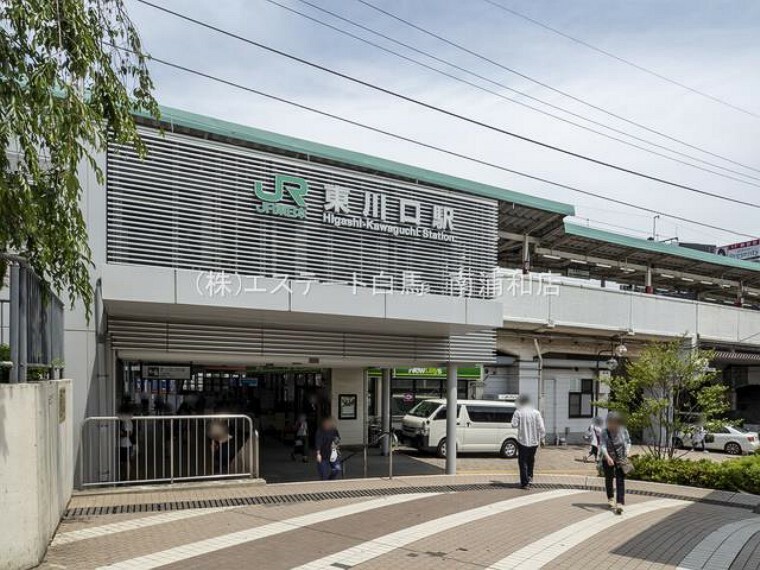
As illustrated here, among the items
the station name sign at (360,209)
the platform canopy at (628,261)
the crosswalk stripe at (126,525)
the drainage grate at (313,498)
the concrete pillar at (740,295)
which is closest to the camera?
the crosswalk stripe at (126,525)

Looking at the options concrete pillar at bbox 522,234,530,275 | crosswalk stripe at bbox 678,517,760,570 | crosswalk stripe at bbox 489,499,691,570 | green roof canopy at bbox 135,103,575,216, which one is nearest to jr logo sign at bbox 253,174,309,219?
green roof canopy at bbox 135,103,575,216

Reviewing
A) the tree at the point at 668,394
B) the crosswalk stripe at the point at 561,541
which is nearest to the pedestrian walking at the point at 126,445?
the crosswalk stripe at the point at 561,541

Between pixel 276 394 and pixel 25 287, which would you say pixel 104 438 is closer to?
pixel 25 287

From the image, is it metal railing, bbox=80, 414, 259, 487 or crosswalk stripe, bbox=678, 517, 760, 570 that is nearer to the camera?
crosswalk stripe, bbox=678, 517, 760, 570

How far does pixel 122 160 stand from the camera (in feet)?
40.8

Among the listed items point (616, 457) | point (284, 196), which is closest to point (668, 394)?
point (616, 457)

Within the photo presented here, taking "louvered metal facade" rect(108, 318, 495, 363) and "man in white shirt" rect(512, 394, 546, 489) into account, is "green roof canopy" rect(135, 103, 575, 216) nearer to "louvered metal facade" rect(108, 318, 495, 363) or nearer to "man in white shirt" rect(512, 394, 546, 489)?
"louvered metal facade" rect(108, 318, 495, 363)

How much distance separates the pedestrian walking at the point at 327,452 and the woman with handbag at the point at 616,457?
213 inches

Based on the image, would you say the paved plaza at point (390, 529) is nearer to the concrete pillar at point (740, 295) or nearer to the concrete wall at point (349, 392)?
the concrete wall at point (349, 392)

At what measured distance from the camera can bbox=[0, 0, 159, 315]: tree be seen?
6289 millimetres

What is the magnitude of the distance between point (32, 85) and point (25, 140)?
1.53ft

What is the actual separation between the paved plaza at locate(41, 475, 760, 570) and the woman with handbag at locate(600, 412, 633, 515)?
0.95 feet

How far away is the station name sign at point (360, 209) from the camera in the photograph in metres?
14.2

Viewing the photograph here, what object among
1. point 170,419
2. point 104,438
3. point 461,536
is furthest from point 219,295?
point 461,536
